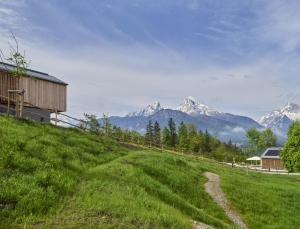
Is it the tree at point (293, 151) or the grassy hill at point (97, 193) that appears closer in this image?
the grassy hill at point (97, 193)

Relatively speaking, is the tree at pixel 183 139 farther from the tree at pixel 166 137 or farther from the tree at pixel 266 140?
the tree at pixel 266 140

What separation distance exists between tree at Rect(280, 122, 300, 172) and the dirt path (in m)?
52.2

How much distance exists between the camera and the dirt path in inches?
1032

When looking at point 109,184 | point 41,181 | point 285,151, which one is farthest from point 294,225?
point 285,151

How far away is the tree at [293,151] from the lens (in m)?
83.2

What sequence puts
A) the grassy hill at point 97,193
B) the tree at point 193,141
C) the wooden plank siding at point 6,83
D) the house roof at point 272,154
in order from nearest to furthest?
the grassy hill at point 97,193 → the wooden plank siding at point 6,83 → the house roof at point 272,154 → the tree at point 193,141

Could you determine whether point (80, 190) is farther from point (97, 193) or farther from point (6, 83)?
point (6, 83)

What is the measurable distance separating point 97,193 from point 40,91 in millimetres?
36985

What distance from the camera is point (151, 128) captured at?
17638 cm

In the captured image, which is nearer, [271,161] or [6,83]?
[6,83]

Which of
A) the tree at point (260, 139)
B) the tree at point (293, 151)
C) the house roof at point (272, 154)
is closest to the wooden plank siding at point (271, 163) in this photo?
the house roof at point (272, 154)

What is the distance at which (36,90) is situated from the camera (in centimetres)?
5278

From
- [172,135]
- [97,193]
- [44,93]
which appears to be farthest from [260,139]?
[97,193]

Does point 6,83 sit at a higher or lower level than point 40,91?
higher
